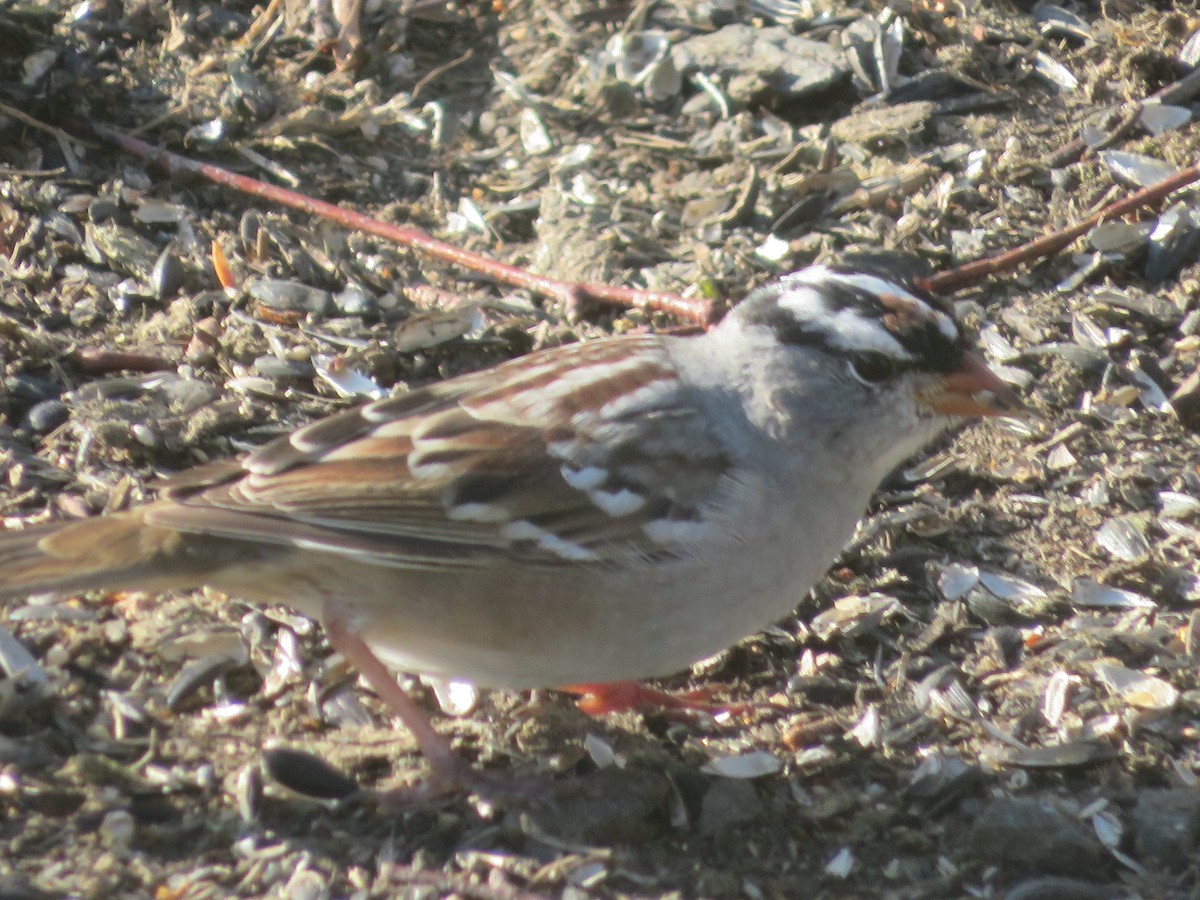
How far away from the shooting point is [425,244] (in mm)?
3877

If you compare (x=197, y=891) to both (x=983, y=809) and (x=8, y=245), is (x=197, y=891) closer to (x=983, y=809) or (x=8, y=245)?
(x=983, y=809)

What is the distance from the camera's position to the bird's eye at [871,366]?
9.48 ft

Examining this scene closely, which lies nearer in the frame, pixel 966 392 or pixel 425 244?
pixel 966 392

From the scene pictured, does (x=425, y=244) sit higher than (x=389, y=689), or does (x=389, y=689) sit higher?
(x=425, y=244)

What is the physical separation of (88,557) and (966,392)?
159cm

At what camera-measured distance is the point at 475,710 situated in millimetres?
3031

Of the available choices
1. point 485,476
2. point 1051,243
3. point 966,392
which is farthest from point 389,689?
point 1051,243

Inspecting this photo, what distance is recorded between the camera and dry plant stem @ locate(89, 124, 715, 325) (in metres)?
3.70

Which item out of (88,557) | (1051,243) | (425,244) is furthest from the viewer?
(425,244)

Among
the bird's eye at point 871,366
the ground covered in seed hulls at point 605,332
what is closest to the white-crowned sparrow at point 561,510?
the bird's eye at point 871,366

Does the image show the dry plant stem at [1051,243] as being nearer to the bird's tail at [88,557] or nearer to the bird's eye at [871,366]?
the bird's eye at [871,366]

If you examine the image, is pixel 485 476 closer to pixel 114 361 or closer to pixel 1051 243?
pixel 114 361

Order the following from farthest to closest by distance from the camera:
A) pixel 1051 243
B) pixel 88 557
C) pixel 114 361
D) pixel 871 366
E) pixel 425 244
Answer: pixel 425 244
pixel 1051 243
pixel 114 361
pixel 871 366
pixel 88 557

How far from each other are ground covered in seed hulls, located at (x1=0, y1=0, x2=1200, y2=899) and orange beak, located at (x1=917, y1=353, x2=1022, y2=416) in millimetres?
398
